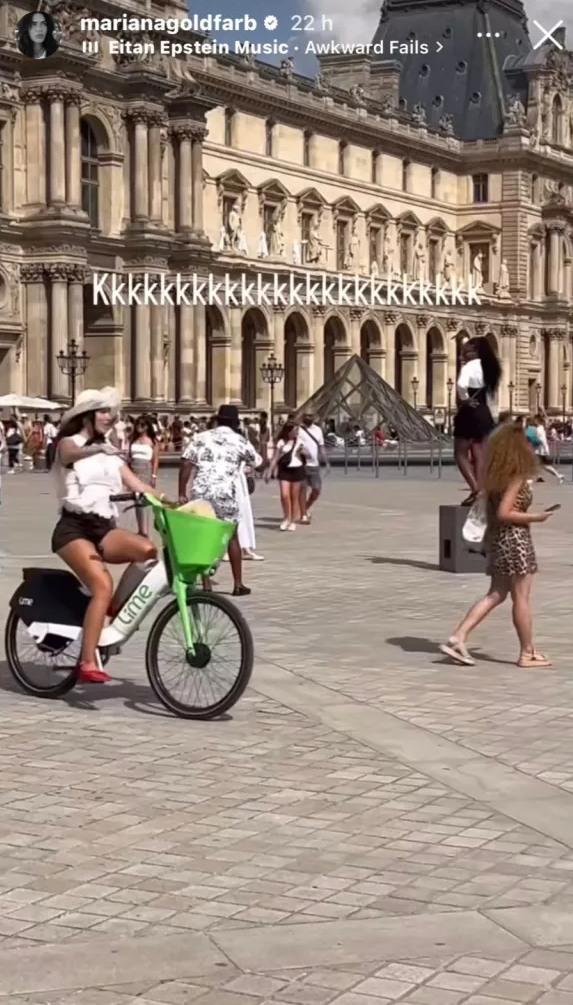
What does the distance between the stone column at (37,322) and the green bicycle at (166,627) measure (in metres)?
41.3

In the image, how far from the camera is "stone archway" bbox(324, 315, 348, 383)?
7406cm

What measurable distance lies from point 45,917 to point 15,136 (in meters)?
46.2

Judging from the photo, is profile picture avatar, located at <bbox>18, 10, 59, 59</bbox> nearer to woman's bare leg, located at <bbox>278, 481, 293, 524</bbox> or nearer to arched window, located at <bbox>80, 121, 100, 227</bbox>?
arched window, located at <bbox>80, 121, 100, 227</bbox>

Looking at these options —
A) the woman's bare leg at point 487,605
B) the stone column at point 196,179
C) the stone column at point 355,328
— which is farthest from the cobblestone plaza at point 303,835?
the stone column at point 355,328

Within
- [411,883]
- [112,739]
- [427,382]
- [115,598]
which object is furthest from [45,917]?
[427,382]

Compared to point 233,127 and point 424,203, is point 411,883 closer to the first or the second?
point 233,127

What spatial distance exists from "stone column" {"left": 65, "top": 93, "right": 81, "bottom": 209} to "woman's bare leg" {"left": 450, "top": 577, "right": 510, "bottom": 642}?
41211 millimetres

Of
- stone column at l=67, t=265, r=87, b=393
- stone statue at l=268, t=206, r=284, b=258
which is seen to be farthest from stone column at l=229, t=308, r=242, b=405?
stone column at l=67, t=265, r=87, b=393

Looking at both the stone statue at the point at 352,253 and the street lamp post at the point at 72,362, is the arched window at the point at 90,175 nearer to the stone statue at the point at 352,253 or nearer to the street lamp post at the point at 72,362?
the street lamp post at the point at 72,362

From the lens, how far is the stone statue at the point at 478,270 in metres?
88.0

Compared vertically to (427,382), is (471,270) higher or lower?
higher

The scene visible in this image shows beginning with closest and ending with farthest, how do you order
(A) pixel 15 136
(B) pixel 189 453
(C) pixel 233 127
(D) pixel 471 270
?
(B) pixel 189 453 → (A) pixel 15 136 → (C) pixel 233 127 → (D) pixel 471 270

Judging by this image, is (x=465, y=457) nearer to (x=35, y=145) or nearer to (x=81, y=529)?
(x=81, y=529)

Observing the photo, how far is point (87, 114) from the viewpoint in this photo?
174 feet
